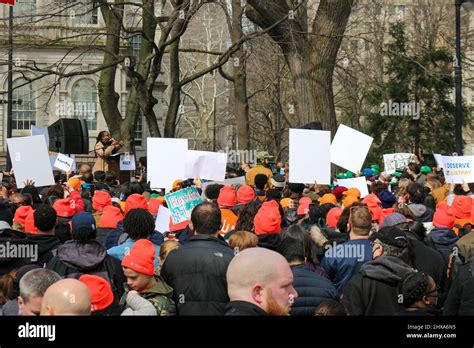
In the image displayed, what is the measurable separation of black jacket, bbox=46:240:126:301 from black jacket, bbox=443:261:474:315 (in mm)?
Result: 2270

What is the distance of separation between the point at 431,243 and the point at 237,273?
503cm

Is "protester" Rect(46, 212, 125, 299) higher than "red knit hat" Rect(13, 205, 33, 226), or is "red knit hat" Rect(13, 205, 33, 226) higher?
"red knit hat" Rect(13, 205, 33, 226)

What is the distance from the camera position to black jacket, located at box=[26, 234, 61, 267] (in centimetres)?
845

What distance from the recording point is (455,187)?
44.3ft

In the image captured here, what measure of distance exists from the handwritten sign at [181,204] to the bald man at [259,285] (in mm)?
5390

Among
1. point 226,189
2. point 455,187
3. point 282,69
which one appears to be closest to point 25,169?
point 226,189

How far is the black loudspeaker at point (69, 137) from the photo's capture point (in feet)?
A: 62.8

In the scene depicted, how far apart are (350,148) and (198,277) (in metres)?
7.73

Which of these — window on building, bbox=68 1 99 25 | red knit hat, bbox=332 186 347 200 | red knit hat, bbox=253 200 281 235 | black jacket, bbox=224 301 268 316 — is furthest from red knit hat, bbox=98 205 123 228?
window on building, bbox=68 1 99 25

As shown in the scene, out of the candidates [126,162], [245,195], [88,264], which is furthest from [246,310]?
[126,162]

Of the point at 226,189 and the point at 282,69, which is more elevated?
the point at 282,69

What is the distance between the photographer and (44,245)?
858cm

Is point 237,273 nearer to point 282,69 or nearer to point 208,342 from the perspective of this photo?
point 208,342

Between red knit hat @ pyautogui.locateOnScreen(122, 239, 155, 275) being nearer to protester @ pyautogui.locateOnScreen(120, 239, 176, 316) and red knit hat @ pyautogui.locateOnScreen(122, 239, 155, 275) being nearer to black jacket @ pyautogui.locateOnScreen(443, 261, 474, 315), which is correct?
protester @ pyautogui.locateOnScreen(120, 239, 176, 316)
